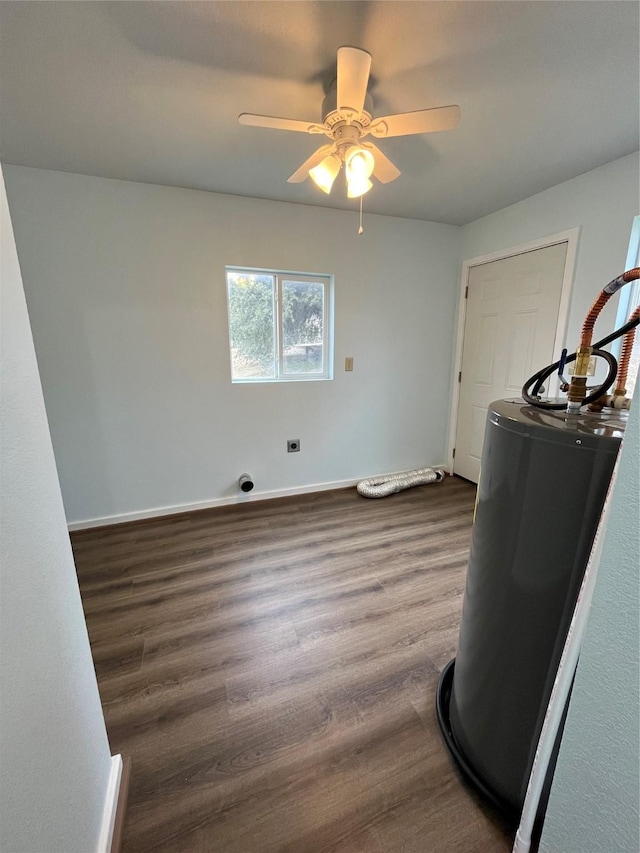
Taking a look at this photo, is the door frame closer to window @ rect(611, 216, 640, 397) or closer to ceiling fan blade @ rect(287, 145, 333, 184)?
window @ rect(611, 216, 640, 397)

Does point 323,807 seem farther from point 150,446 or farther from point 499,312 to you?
point 499,312

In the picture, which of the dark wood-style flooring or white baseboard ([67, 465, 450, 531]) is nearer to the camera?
the dark wood-style flooring

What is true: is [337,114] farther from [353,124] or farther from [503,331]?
[503,331]

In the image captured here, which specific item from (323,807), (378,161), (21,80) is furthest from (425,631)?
(21,80)

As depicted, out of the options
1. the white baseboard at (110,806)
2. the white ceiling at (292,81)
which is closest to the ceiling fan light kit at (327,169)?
the white ceiling at (292,81)

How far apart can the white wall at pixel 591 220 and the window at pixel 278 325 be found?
5.17ft

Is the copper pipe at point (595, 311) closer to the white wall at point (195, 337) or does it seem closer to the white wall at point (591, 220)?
the white wall at point (591, 220)

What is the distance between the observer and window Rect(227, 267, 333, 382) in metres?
2.65

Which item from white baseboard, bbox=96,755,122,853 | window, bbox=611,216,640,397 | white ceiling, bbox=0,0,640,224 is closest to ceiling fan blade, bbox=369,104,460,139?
white ceiling, bbox=0,0,640,224

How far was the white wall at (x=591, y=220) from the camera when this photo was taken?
6.34 ft

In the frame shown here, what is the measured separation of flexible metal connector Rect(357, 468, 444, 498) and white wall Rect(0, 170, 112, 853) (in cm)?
243

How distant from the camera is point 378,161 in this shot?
1508 millimetres

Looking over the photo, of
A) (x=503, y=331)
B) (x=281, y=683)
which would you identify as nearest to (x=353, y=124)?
(x=503, y=331)

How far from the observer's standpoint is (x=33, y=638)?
0.62 m
